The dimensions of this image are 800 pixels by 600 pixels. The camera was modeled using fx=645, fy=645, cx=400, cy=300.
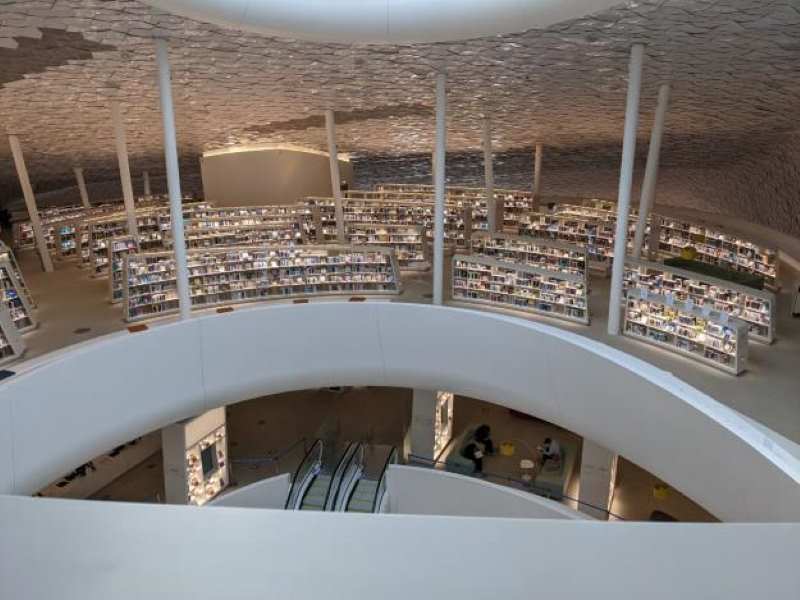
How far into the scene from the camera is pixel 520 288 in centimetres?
1324

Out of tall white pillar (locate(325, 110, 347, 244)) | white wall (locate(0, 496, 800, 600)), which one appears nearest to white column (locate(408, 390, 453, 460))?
tall white pillar (locate(325, 110, 347, 244))

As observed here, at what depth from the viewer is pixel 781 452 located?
6836 millimetres

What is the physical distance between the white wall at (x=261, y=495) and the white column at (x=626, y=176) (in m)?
6.88

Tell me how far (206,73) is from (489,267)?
6.73 metres

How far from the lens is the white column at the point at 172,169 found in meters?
10.3

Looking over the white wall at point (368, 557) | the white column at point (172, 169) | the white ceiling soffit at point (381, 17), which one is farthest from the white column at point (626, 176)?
the white wall at point (368, 557)

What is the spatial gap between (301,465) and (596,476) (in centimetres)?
581

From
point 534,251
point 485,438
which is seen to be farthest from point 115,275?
point 534,251

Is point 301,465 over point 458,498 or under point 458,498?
under

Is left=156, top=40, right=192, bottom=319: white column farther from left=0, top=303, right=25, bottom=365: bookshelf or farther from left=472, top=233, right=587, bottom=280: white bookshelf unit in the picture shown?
left=472, top=233, right=587, bottom=280: white bookshelf unit

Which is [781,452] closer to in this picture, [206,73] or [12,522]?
[12,522]

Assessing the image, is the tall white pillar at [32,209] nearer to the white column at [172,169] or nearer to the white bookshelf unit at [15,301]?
the white bookshelf unit at [15,301]

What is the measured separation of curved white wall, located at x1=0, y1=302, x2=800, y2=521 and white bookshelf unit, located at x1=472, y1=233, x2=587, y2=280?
10.3 feet

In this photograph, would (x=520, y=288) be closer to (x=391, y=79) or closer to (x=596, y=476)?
(x=596, y=476)
